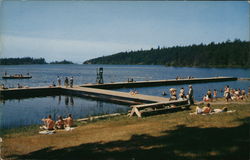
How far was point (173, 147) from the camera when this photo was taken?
8.39 m

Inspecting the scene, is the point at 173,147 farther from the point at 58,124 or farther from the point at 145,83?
the point at 145,83

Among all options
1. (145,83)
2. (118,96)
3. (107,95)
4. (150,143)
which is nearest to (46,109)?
(107,95)

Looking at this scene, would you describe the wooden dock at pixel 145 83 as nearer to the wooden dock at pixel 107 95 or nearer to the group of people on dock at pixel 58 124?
the wooden dock at pixel 107 95

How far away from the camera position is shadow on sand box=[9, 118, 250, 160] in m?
7.60

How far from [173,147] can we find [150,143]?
1.07m

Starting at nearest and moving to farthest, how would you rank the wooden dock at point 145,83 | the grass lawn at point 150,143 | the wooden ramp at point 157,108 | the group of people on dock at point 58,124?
1. the grass lawn at point 150,143
2. the group of people on dock at point 58,124
3. the wooden ramp at point 157,108
4. the wooden dock at point 145,83

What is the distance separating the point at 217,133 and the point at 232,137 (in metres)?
0.82

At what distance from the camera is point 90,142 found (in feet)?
34.0

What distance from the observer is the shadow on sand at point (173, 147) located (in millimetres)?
7602

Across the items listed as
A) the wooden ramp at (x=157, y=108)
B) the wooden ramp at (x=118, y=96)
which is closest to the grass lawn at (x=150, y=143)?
the wooden ramp at (x=157, y=108)

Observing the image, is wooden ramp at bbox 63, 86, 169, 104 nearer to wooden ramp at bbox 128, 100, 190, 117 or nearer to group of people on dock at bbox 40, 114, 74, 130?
wooden ramp at bbox 128, 100, 190, 117

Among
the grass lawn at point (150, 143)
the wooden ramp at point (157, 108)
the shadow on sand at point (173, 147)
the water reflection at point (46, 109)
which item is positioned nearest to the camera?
the shadow on sand at point (173, 147)

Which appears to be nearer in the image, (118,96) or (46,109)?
(46,109)

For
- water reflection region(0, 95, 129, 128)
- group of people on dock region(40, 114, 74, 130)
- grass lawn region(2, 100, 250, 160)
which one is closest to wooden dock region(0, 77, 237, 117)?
water reflection region(0, 95, 129, 128)
